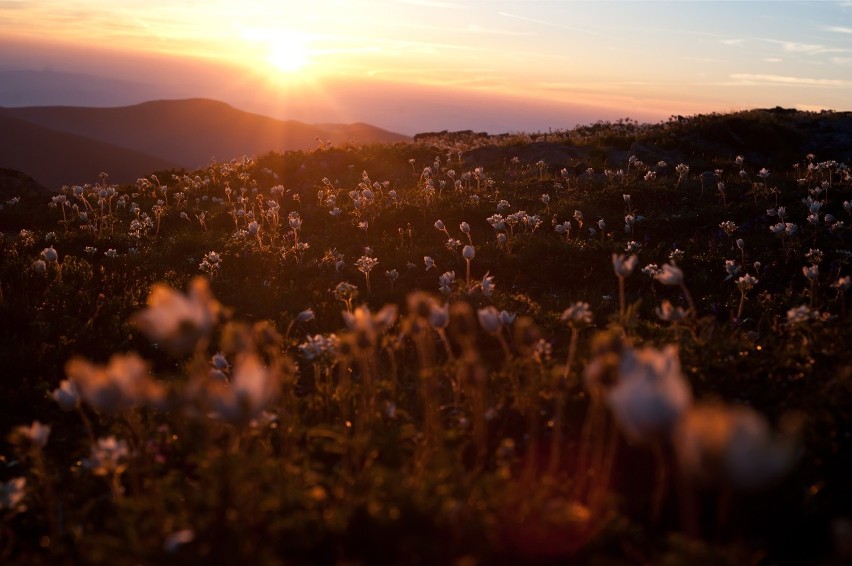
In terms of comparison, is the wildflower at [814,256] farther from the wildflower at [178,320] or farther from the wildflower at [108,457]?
the wildflower at [108,457]

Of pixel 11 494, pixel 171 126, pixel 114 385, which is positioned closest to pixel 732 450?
pixel 114 385

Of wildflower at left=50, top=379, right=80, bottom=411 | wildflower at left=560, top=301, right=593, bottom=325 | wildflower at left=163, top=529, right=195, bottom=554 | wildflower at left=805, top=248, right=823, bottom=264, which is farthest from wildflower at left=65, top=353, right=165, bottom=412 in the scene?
wildflower at left=805, top=248, right=823, bottom=264

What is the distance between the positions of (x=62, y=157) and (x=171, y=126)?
2932 cm

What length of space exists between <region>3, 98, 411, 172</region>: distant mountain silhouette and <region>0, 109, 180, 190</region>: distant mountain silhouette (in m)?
7.67

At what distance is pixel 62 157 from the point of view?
91.8 meters

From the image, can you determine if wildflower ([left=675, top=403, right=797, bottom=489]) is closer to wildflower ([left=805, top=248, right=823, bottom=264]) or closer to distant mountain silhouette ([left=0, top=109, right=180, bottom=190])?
wildflower ([left=805, top=248, right=823, bottom=264])

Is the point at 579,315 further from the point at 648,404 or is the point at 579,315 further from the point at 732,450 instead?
the point at 732,450

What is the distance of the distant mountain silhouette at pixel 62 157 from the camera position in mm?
87938

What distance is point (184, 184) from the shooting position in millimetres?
16859

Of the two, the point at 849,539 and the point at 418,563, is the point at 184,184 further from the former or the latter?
the point at 849,539

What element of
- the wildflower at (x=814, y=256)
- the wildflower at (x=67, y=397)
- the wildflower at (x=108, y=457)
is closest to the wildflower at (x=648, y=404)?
the wildflower at (x=108, y=457)

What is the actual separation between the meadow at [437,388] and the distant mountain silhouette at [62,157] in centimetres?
8333

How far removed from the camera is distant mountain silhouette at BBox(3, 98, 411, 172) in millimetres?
104688

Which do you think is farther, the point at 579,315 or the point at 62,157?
the point at 62,157
